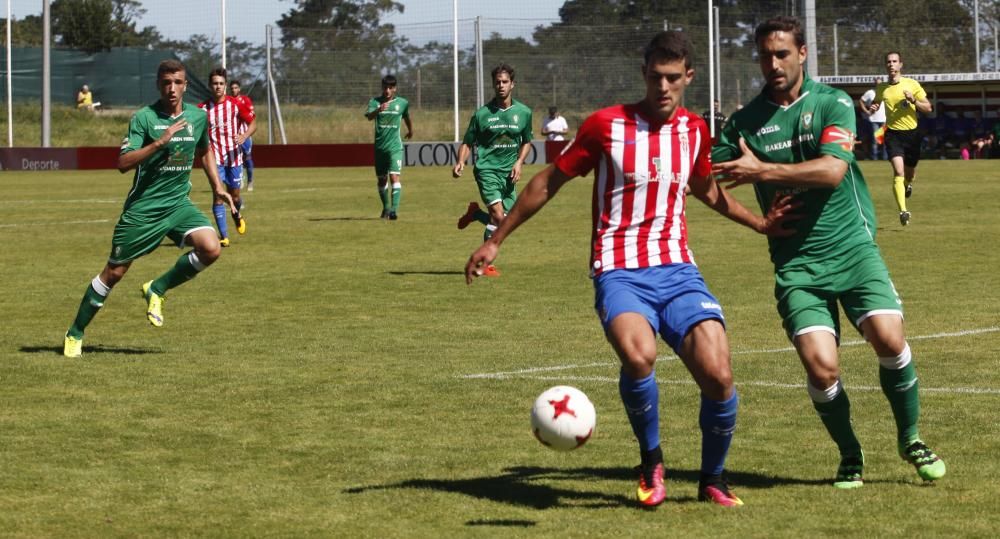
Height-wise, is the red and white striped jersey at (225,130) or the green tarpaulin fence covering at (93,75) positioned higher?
the green tarpaulin fence covering at (93,75)

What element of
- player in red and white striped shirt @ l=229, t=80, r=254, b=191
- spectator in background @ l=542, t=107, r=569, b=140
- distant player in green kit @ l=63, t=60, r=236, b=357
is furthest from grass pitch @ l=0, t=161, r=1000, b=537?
spectator in background @ l=542, t=107, r=569, b=140

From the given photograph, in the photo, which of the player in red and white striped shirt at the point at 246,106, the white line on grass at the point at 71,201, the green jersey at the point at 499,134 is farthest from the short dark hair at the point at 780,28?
the white line on grass at the point at 71,201

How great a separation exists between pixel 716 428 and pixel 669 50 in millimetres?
1575

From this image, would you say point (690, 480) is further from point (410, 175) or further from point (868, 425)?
point (410, 175)

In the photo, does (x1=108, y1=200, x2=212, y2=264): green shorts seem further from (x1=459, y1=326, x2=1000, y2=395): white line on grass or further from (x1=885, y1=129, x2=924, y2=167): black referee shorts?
(x1=885, y1=129, x2=924, y2=167): black referee shorts

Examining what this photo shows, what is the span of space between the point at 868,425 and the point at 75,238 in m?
15.9

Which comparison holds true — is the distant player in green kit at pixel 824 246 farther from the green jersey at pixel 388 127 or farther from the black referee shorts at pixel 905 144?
the green jersey at pixel 388 127

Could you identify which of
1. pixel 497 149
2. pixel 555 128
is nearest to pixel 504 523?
pixel 497 149

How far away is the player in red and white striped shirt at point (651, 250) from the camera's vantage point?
6.30 meters

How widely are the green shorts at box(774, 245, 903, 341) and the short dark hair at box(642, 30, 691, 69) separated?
112 cm

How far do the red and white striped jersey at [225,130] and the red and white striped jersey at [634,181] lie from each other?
17721 millimetres

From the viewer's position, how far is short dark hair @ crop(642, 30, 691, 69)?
20.8ft

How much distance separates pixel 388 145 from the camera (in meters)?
24.9

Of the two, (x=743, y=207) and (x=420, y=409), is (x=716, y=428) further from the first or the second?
(x=420, y=409)
